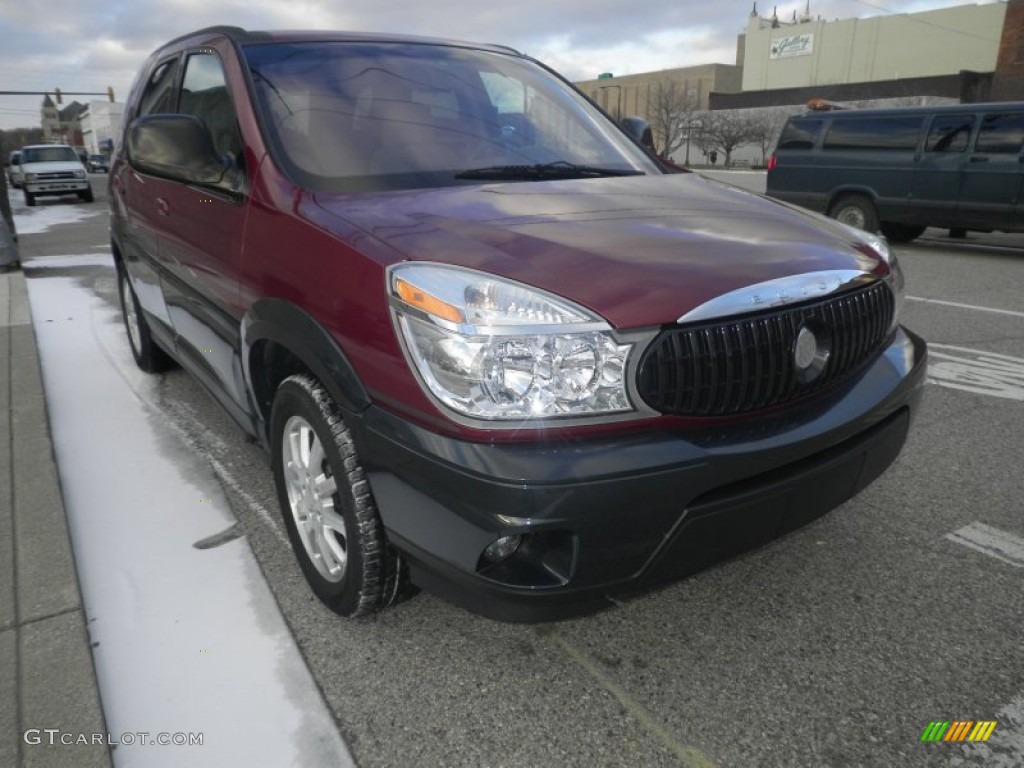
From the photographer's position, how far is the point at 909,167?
10586 mm

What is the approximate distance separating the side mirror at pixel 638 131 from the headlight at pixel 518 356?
206 cm

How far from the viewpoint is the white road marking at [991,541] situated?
2.77m

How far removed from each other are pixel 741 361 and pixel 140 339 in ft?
13.3

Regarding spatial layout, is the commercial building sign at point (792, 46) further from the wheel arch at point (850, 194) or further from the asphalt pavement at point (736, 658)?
the asphalt pavement at point (736, 658)

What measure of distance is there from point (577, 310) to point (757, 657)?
1196mm

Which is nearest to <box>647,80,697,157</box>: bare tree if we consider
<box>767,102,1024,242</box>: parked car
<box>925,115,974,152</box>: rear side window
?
<box>767,102,1024,242</box>: parked car

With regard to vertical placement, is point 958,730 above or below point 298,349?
below

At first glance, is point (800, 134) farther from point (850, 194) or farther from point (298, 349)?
point (298, 349)

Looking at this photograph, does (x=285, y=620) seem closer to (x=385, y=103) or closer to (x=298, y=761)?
(x=298, y=761)

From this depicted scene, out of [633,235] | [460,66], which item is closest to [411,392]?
[633,235]

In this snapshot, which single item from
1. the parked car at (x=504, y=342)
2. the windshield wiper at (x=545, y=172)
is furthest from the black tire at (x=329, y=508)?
the windshield wiper at (x=545, y=172)

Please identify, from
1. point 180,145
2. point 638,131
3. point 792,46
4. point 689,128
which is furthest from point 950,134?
point 792,46

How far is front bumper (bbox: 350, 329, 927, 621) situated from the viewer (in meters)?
1.71

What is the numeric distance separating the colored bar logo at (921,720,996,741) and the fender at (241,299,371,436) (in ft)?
5.36
